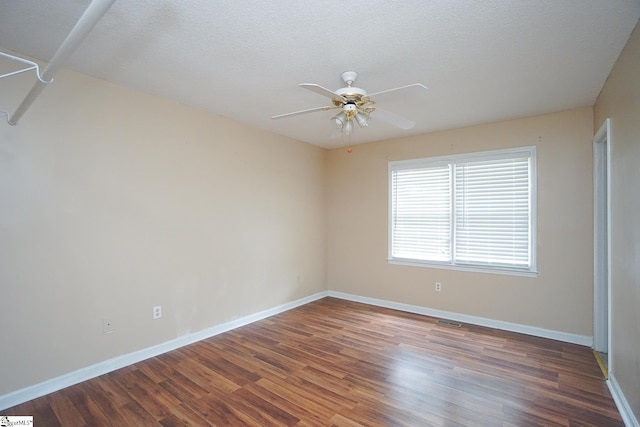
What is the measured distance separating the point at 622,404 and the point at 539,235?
180cm

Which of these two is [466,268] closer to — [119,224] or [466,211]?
[466,211]

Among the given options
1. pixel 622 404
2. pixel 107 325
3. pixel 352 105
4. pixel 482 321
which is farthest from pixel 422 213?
pixel 107 325

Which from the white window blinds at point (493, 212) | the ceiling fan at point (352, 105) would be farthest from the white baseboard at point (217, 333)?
the ceiling fan at point (352, 105)

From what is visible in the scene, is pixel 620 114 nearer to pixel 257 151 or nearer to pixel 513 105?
pixel 513 105

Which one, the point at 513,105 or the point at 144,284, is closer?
the point at 144,284

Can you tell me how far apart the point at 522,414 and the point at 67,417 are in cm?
310

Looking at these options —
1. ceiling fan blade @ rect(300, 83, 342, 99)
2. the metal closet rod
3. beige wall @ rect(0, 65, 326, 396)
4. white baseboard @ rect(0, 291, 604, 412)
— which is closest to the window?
white baseboard @ rect(0, 291, 604, 412)

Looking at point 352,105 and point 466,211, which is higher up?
point 352,105

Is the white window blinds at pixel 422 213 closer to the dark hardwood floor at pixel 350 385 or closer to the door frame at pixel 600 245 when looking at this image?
the dark hardwood floor at pixel 350 385

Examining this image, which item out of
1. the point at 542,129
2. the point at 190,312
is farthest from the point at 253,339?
the point at 542,129

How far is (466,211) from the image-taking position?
4.02 meters

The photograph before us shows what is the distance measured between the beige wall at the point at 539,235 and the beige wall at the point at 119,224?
1499 millimetres

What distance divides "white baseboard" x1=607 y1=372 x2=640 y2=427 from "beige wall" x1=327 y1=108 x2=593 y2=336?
1.04m

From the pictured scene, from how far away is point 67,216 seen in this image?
8.21 feet
